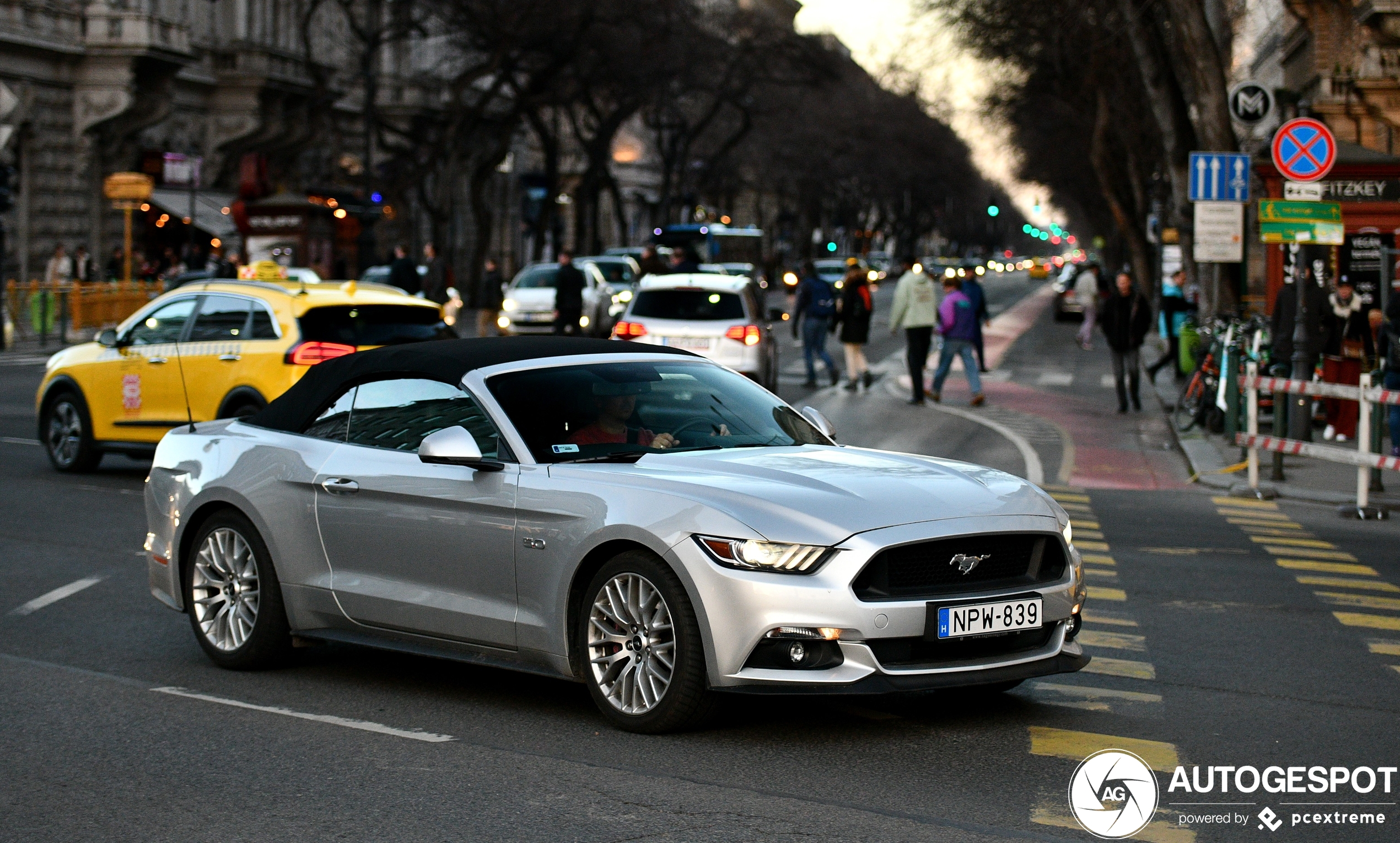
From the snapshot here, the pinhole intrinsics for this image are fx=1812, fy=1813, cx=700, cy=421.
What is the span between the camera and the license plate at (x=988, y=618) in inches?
240

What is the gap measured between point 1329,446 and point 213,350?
8958 millimetres

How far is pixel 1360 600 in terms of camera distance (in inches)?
391

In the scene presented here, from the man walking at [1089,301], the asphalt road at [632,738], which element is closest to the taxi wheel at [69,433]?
the asphalt road at [632,738]

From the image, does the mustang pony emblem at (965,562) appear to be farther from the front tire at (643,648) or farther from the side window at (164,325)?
the side window at (164,325)

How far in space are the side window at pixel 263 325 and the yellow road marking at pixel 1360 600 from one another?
8.20m

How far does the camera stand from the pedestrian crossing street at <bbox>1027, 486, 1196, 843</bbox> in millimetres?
5434

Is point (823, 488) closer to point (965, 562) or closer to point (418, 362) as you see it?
point (965, 562)

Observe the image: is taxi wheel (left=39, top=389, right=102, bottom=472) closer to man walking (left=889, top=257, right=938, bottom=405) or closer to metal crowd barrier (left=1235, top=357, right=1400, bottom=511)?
metal crowd barrier (left=1235, top=357, right=1400, bottom=511)

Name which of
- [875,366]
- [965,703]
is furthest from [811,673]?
[875,366]

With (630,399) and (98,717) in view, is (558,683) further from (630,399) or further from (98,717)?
(98,717)

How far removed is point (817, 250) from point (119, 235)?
7723 cm

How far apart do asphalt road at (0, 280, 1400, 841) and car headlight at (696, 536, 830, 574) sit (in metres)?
0.65

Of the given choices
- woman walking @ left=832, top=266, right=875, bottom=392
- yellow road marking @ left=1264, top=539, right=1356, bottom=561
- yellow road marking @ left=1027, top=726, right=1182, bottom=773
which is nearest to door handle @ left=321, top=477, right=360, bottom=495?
yellow road marking @ left=1027, top=726, right=1182, bottom=773

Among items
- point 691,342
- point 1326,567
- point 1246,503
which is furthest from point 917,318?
point 1326,567
